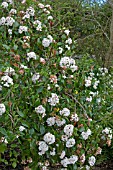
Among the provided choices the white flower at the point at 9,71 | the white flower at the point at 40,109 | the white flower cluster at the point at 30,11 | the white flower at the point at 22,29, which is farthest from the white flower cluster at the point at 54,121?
the white flower cluster at the point at 30,11

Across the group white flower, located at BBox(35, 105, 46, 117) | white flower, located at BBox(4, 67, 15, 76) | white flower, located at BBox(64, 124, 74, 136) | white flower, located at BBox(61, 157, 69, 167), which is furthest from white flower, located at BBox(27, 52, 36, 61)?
white flower, located at BBox(61, 157, 69, 167)

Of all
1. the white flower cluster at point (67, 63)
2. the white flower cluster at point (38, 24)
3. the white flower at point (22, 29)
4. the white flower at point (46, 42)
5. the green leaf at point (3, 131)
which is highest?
the white flower cluster at point (38, 24)

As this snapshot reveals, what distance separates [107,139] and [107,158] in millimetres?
865

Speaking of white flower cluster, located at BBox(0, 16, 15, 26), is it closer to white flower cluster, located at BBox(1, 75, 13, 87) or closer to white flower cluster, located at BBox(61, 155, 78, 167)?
white flower cluster, located at BBox(1, 75, 13, 87)

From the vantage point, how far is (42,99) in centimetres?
237

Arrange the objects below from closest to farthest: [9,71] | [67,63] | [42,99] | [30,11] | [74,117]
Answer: [9,71]
[42,99]
[74,117]
[67,63]
[30,11]

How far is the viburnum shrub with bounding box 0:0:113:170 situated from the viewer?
2305 millimetres

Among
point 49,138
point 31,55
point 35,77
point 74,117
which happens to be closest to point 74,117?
point 74,117

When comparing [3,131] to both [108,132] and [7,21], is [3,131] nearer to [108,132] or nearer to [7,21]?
[7,21]

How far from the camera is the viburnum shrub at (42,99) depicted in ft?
7.56

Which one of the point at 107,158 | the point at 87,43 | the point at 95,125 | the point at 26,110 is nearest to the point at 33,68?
the point at 26,110

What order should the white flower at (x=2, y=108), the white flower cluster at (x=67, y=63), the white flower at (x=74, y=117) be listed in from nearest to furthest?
A: the white flower at (x=2, y=108) → the white flower at (x=74, y=117) → the white flower cluster at (x=67, y=63)

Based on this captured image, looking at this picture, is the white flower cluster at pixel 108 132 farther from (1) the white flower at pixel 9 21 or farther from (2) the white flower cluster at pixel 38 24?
(1) the white flower at pixel 9 21

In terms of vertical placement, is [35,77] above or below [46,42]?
below
